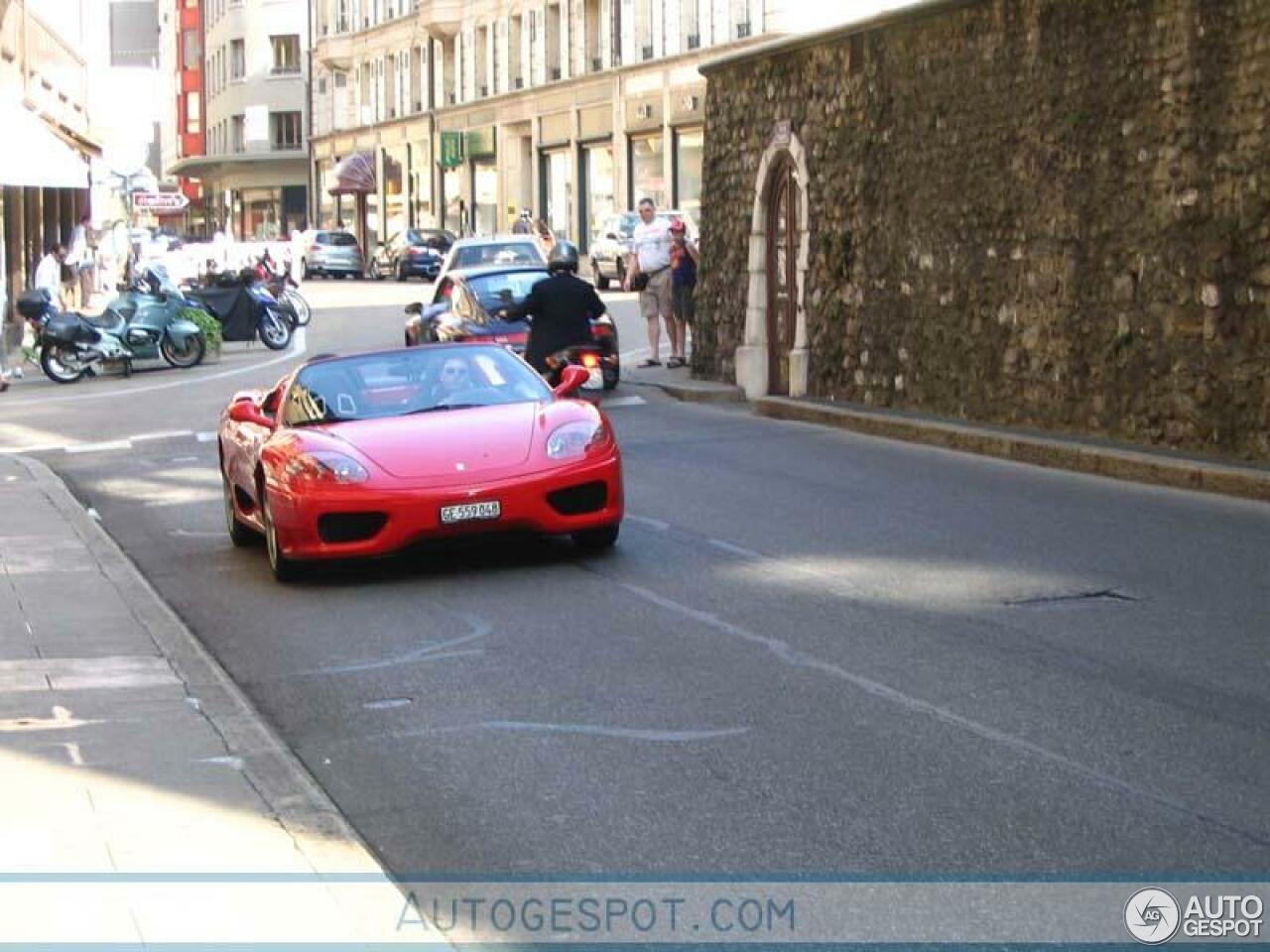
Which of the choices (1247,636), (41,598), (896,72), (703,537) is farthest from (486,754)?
(896,72)

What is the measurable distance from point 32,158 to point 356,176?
2246 inches

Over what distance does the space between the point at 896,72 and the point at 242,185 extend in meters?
94.8

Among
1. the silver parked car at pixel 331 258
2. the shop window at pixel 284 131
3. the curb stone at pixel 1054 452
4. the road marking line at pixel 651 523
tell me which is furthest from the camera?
the shop window at pixel 284 131

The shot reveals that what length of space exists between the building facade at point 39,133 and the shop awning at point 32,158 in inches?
0.8

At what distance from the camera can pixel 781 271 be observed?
25594mm

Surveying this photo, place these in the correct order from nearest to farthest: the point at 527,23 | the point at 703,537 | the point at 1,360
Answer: the point at 703,537 → the point at 1,360 → the point at 527,23

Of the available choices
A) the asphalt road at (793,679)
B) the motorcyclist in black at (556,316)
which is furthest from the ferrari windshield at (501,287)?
the asphalt road at (793,679)

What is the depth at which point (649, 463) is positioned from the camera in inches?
731

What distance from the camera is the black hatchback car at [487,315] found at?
25.3 metres

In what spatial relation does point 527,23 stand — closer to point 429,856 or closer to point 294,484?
point 294,484

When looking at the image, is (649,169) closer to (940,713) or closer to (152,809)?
(940,713)

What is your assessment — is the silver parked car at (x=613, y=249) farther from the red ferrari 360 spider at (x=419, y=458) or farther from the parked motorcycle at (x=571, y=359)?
the red ferrari 360 spider at (x=419, y=458)

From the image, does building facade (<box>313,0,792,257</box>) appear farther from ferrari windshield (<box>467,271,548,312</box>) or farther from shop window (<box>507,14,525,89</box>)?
ferrari windshield (<box>467,271,548,312</box>)

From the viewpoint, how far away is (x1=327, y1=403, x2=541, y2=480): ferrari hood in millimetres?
12242
